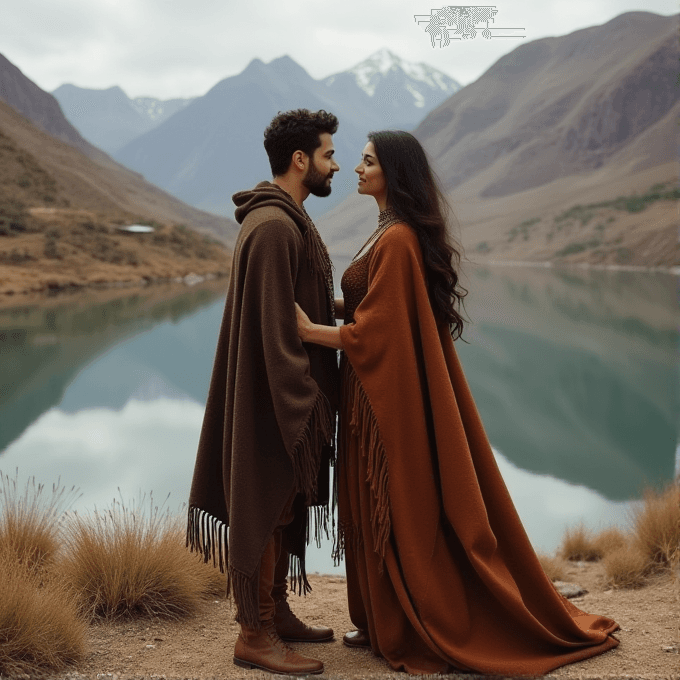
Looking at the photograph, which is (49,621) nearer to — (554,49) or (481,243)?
(481,243)

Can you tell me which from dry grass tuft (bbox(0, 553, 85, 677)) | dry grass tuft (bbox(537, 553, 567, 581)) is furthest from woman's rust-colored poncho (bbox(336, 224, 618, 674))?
dry grass tuft (bbox(537, 553, 567, 581))

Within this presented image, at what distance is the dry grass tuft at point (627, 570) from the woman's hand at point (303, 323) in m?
2.41

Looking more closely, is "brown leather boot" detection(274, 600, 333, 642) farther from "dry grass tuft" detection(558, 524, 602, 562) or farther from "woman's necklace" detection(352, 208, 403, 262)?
"dry grass tuft" detection(558, 524, 602, 562)

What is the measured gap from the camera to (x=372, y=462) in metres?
3.02

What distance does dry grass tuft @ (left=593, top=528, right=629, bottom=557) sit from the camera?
5.19 meters

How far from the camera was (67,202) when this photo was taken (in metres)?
39.1

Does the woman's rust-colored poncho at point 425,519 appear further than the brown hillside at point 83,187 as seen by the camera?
No

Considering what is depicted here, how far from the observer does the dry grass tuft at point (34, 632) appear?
Answer: 9.48 ft

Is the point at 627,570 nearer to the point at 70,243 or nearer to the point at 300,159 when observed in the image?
the point at 300,159

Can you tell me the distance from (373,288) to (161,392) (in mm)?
11104

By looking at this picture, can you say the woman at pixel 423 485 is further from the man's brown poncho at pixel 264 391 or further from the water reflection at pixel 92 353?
the water reflection at pixel 92 353

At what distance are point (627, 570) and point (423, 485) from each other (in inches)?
76.3

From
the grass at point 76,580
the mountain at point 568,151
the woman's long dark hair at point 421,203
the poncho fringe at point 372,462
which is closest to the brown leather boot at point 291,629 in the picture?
the poncho fringe at point 372,462

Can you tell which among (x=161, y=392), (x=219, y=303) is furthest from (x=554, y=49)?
(x=161, y=392)
